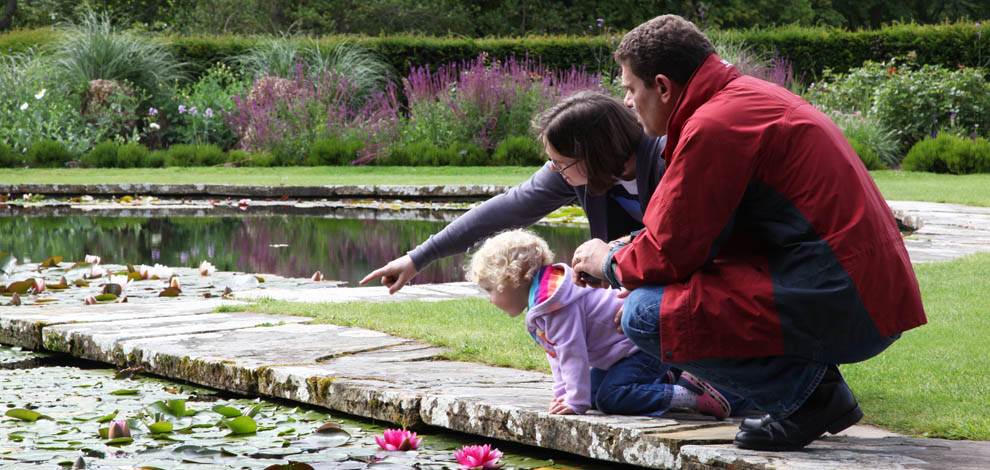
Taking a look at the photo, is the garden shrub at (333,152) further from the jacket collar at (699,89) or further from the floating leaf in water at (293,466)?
the jacket collar at (699,89)

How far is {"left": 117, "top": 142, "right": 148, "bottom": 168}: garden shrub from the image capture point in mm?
14320

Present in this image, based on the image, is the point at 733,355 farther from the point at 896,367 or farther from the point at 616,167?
the point at 896,367

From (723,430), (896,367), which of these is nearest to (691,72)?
(723,430)

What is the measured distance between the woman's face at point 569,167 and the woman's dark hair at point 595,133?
0.05 ft

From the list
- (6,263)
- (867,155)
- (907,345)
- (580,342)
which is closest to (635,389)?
(580,342)

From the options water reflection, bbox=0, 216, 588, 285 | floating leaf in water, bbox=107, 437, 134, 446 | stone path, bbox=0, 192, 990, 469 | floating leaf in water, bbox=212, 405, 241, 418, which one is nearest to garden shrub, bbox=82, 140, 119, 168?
water reflection, bbox=0, 216, 588, 285

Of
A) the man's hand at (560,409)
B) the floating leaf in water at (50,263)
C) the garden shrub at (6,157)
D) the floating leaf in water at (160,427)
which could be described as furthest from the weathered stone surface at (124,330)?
the garden shrub at (6,157)

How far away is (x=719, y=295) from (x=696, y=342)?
0.11 meters

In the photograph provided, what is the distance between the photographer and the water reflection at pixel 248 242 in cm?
665

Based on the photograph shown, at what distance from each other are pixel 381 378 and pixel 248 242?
5068 millimetres

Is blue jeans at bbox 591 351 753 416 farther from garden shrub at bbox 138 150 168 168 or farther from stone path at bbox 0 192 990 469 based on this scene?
garden shrub at bbox 138 150 168 168

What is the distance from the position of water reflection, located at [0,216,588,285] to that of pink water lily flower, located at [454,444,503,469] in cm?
359

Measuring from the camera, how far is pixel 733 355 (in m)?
2.11

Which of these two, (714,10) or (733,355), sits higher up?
(714,10)
